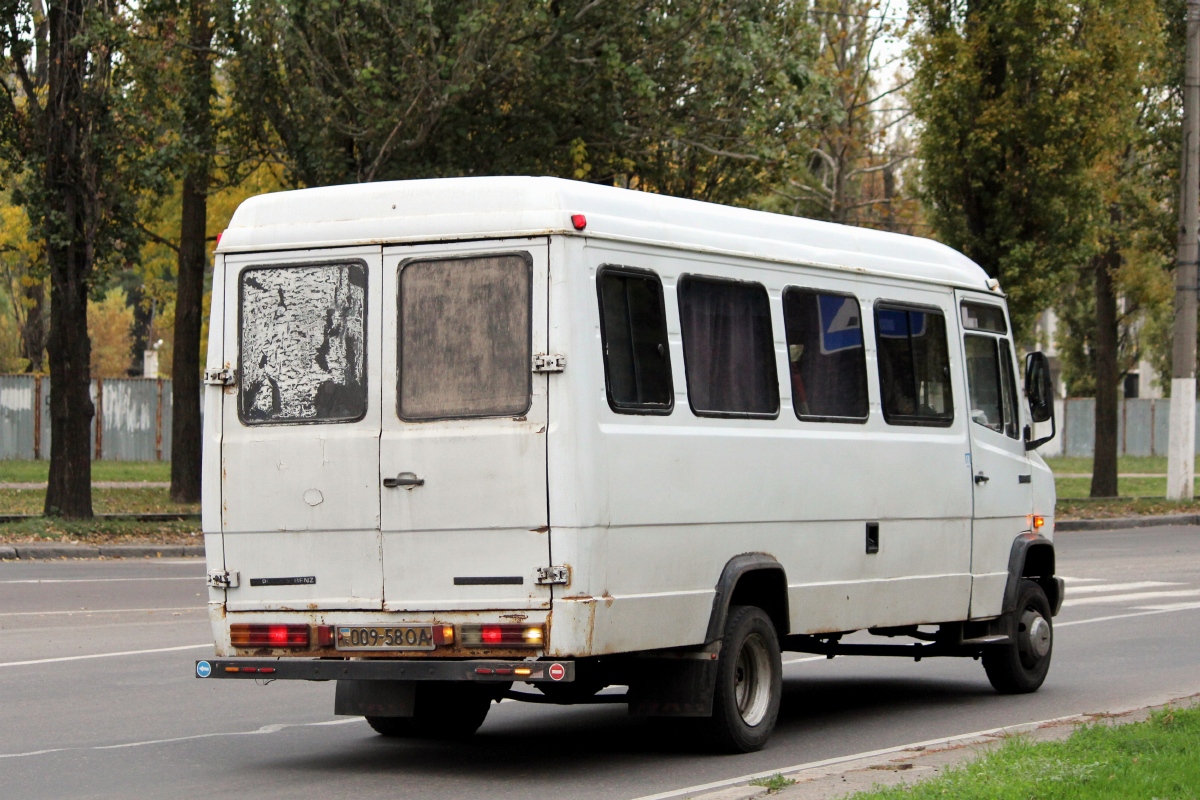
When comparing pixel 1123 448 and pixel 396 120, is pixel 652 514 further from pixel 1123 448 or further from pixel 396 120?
pixel 1123 448

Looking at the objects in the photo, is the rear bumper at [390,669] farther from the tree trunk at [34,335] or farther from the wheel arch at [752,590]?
Result: the tree trunk at [34,335]

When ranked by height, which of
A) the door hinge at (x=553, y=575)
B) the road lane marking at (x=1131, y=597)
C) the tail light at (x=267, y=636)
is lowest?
the road lane marking at (x=1131, y=597)

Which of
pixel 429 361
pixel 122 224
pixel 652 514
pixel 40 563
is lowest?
pixel 40 563

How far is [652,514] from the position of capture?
8211 millimetres

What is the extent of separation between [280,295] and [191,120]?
1844 cm

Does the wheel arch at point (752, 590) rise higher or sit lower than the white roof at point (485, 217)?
lower

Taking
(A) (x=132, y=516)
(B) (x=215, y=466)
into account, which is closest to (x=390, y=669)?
(B) (x=215, y=466)

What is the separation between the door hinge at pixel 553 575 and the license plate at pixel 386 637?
0.61 m

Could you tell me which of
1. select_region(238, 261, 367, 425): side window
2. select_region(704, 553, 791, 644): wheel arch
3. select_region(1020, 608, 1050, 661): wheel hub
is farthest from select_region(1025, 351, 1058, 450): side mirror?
select_region(238, 261, 367, 425): side window

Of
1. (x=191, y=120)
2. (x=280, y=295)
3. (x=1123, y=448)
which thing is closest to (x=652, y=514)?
(x=280, y=295)

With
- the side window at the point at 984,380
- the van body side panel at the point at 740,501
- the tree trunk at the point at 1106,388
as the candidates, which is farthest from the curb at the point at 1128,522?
the van body side panel at the point at 740,501

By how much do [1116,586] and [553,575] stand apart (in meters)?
12.6

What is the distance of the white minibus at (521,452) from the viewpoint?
7891 mm

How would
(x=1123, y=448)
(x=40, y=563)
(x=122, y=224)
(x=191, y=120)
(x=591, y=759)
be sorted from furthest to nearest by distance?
(x=1123, y=448) → (x=191, y=120) → (x=122, y=224) → (x=40, y=563) → (x=591, y=759)
